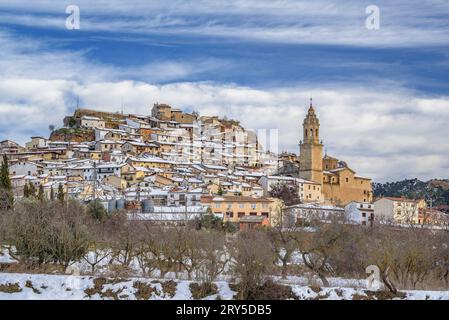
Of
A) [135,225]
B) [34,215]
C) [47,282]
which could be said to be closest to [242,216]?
[135,225]

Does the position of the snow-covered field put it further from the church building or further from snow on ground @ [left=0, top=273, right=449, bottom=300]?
the church building

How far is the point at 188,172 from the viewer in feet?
260

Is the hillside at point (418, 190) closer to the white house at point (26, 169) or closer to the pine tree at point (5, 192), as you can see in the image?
the white house at point (26, 169)

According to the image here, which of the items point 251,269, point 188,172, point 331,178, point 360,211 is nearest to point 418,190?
point 331,178

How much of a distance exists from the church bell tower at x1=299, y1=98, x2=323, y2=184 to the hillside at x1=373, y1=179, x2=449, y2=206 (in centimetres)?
1263

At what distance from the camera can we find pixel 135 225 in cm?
3653

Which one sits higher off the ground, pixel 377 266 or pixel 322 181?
pixel 322 181

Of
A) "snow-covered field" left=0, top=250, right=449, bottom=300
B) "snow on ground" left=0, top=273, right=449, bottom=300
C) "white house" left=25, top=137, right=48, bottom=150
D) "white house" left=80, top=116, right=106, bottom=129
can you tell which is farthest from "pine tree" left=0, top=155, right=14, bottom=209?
"white house" left=80, top=116, right=106, bottom=129

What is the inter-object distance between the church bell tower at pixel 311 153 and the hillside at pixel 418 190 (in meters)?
12.6

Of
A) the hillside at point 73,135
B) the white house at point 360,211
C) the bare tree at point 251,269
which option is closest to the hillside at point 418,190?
the white house at point 360,211

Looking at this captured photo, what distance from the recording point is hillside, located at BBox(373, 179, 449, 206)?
92375mm

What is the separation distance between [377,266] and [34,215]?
41.6ft
